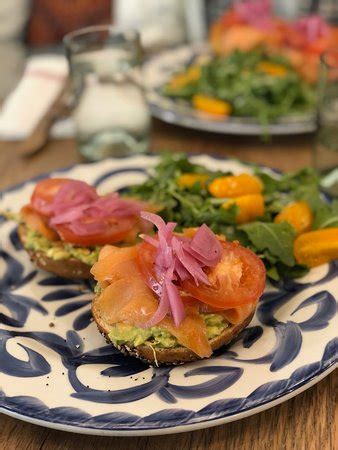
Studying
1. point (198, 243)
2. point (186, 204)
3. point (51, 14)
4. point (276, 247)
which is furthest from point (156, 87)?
point (51, 14)

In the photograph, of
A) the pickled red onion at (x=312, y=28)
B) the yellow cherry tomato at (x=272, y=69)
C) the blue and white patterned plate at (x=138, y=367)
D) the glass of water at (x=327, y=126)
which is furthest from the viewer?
the pickled red onion at (x=312, y=28)

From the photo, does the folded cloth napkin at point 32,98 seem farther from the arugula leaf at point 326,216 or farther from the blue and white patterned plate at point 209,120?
the arugula leaf at point 326,216

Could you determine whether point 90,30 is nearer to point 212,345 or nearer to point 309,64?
point 309,64

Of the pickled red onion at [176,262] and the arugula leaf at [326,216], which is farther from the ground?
the pickled red onion at [176,262]

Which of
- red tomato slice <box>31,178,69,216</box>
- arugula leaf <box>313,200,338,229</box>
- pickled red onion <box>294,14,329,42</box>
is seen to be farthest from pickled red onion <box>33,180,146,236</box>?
pickled red onion <box>294,14,329,42</box>

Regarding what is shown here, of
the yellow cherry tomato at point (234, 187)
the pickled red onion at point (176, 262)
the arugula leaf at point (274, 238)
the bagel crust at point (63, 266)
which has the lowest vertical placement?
the bagel crust at point (63, 266)

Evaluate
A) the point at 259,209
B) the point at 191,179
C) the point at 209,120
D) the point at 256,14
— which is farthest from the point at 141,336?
the point at 256,14

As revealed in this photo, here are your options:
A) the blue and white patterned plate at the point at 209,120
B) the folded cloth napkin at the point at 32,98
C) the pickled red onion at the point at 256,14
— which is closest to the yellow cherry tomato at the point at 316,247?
the blue and white patterned plate at the point at 209,120
